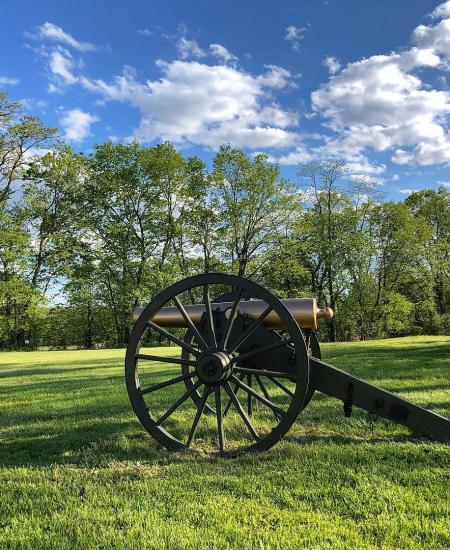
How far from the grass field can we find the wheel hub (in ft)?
2.34

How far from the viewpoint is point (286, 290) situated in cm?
3928

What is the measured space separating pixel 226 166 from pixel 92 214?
1066cm

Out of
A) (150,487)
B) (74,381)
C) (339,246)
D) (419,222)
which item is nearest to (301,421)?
(150,487)

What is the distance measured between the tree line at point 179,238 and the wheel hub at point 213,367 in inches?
1162

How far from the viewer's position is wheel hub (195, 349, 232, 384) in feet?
15.2

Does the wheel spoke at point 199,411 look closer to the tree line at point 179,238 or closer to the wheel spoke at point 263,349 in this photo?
the wheel spoke at point 263,349

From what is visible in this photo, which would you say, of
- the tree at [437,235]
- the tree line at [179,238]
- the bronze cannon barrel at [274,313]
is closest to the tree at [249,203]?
the tree line at [179,238]

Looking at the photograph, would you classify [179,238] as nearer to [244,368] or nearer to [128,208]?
[128,208]

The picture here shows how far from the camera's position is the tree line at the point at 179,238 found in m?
35.8

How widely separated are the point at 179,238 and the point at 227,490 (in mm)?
35330

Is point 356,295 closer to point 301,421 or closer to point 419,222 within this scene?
point 419,222

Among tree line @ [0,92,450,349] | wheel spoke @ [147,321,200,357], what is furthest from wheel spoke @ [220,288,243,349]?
tree line @ [0,92,450,349]

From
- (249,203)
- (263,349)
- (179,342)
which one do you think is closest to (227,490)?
(263,349)

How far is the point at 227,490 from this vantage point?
→ 3.62 m
